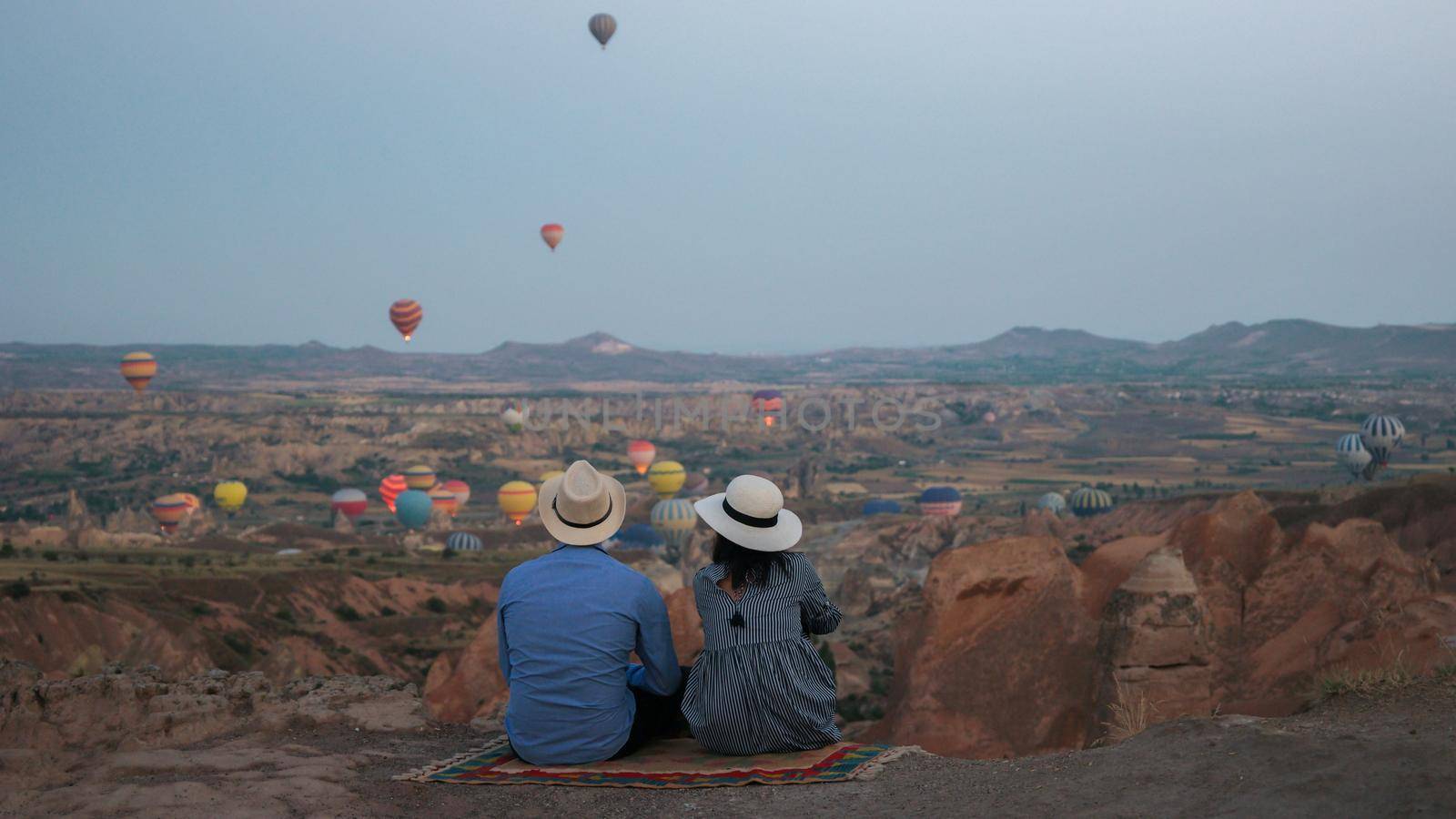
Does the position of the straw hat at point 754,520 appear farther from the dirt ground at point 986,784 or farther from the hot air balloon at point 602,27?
the hot air balloon at point 602,27

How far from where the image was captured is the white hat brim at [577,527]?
5746mm

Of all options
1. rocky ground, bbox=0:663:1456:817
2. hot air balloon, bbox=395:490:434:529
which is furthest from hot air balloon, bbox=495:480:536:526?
rocky ground, bbox=0:663:1456:817

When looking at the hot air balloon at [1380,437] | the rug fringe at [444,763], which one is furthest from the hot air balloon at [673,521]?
the rug fringe at [444,763]

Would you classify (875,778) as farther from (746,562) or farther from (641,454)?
(641,454)

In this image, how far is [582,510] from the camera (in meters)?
5.71

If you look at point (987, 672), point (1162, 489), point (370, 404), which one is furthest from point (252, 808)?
point (370, 404)

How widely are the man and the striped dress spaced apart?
259 millimetres

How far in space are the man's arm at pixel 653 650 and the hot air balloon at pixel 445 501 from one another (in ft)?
259

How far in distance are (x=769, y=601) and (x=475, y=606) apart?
34064mm

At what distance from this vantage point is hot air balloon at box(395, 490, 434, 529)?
259 feet

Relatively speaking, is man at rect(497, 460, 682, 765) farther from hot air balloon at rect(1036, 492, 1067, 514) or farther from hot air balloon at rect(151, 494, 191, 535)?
hot air balloon at rect(151, 494, 191, 535)

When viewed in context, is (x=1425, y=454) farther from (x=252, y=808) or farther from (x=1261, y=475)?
(x=252, y=808)

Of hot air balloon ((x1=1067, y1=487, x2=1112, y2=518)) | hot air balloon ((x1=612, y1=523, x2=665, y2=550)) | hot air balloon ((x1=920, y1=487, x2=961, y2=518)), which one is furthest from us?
hot air balloon ((x1=920, y1=487, x2=961, y2=518))

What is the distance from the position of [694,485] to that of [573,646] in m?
88.7
